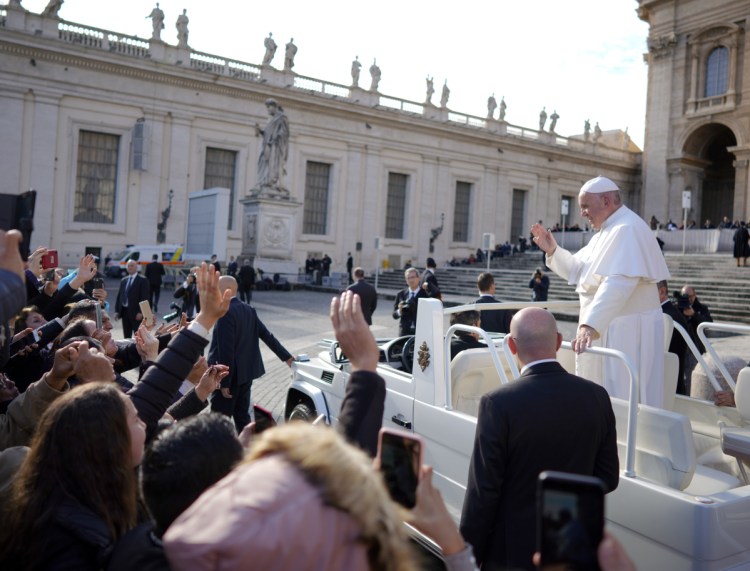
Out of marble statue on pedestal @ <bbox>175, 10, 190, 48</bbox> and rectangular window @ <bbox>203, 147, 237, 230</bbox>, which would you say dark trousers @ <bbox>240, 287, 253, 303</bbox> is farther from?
marble statue on pedestal @ <bbox>175, 10, 190, 48</bbox>

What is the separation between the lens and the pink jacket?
1132mm

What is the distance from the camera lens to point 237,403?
652 centimetres

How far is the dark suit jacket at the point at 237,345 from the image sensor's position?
6.29 meters

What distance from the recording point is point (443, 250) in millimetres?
42938

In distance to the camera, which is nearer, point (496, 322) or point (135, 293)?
point (496, 322)

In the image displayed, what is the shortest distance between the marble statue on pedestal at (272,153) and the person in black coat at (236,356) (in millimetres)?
21699

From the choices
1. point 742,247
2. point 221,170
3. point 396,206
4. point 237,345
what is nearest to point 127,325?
point 237,345

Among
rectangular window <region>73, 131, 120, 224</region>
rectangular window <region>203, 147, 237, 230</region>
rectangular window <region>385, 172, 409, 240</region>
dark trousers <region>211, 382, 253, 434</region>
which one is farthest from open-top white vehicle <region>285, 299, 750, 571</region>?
rectangular window <region>385, 172, 409, 240</region>

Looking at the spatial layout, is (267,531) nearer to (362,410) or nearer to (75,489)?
(362,410)

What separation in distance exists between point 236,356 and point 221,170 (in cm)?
3080

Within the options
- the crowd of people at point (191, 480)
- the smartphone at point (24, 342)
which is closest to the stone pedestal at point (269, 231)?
the smartphone at point (24, 342)

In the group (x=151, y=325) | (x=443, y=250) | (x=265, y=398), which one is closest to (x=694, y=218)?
(x=443, y=250)

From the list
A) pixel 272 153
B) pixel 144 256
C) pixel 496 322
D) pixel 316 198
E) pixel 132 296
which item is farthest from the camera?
pixel 316 198

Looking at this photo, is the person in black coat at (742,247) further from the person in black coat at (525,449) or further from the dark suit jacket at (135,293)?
the person in black coat at (525,449)
